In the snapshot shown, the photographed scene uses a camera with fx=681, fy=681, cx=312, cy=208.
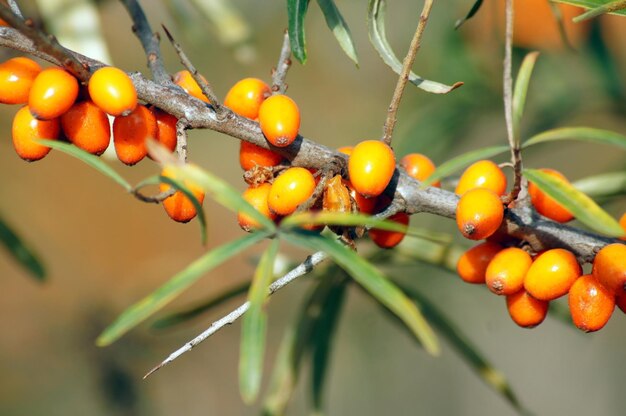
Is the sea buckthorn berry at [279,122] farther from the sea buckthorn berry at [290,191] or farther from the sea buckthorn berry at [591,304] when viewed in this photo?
A: the sea buckthorn berry at [591,304]

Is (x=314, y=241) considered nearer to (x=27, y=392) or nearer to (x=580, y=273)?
(x=580, y=273)

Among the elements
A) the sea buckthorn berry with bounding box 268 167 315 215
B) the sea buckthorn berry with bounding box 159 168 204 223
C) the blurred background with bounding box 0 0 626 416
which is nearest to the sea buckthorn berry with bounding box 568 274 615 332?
the sea buckthorn berry with bounding box 268 167 315 215

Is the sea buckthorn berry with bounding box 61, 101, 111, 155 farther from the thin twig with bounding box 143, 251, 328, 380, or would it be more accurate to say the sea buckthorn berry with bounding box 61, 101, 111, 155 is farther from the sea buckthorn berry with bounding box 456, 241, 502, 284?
the sea buckthorn berry with bounding box 456, 241, 502, 284

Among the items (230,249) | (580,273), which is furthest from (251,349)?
(580,273)

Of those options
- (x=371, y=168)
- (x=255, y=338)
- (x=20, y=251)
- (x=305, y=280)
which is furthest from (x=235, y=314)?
(x=305, y=280)

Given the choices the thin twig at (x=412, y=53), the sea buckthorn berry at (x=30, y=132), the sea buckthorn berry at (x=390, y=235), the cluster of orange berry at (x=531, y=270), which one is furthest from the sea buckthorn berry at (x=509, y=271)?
the sea buckthorn berry at (x=30, y=132)

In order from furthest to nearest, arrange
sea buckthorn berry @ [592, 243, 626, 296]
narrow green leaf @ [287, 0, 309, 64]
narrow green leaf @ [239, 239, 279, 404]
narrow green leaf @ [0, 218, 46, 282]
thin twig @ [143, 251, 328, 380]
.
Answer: narrow green leaf @ [0, 218, 46, 282] < narrow green leaf @ [287, 0, 309, 64] < sea buckthorn berry @ [592, 243, 626, 296] < thin twig @ [143, 251, 328, 380] < narrow green leaf @ [239, 239, 279, 404]

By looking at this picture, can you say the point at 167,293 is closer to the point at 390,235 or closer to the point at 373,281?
the point at 373,281
